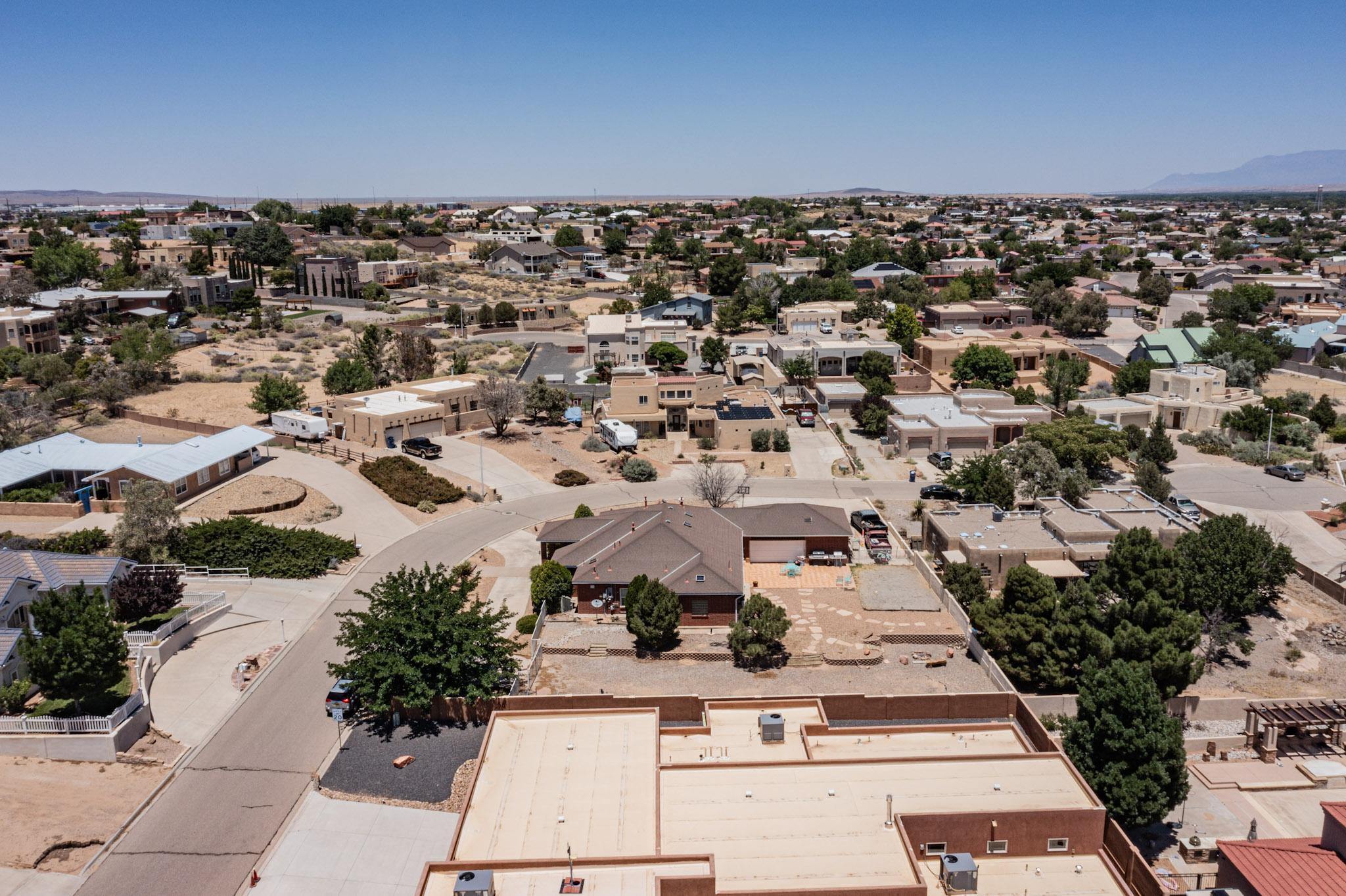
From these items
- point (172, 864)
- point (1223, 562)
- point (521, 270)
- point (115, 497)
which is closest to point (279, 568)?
point (115, 497)

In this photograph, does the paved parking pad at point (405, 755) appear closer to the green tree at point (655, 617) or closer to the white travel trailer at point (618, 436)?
the green tree at point (655, 617)

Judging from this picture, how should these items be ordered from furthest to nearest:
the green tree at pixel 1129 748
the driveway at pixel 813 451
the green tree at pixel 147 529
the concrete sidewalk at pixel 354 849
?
the driveway at pixel 813 451 → the green tree at pixel 147 529 → the green tree at pixel 1129 748 → the concrete sidewalk at pixel 354 849

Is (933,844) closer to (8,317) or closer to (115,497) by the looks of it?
(115,497)

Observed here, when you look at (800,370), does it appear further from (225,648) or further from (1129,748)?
(1129,748)

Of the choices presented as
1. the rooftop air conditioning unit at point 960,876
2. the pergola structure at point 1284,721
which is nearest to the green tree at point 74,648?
the rooftop air conditioning unit at point 960,876

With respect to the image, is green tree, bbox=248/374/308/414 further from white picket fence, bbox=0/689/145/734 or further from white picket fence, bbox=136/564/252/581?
white picket fence, bbox=0/689/145/734

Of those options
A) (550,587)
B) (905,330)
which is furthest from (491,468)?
(905,330)

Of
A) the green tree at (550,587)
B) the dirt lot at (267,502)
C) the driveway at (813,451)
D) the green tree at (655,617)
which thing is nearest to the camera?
the green tree at (655,617)
